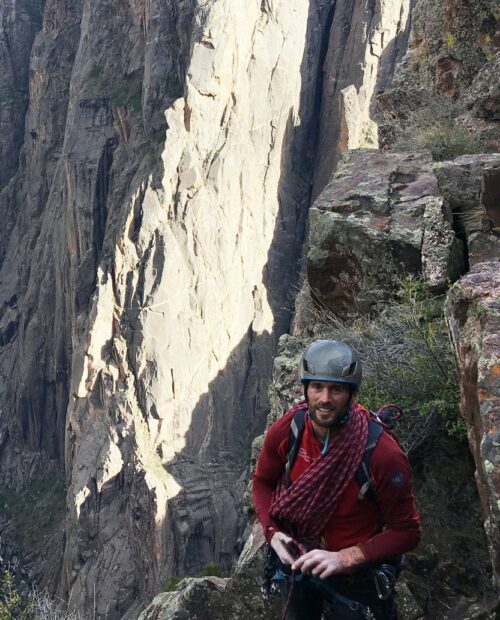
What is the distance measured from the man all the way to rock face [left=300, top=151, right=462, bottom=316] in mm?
2952

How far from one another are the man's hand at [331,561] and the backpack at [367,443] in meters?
0.21

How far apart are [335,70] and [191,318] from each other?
63.5 ft

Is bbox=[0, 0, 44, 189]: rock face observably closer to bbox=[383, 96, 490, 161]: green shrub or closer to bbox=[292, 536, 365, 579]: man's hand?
bbox=[383, 96, 490, 161]: green shrub

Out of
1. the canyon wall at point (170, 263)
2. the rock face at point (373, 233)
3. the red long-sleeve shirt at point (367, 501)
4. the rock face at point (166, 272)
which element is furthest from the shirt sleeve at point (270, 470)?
the rock face at point (166, 272)

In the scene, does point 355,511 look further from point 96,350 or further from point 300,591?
point 96,350

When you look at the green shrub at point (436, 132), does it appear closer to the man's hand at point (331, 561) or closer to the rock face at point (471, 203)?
the rock face at point (471, 203)

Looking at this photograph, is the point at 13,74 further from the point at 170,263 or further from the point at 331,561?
the point at 331,561

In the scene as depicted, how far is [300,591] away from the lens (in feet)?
9.12

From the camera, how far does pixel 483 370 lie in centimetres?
280

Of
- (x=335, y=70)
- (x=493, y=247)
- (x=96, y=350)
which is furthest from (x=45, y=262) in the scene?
(x=493, y=247)

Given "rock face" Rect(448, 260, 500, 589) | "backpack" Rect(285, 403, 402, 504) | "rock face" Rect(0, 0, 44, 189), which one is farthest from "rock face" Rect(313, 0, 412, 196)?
"backpack" Rect(285, 403, 402, 504)

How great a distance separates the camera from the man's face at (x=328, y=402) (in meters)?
2.55

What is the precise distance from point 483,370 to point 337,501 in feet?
3.02

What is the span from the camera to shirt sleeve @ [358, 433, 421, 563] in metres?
2.42
